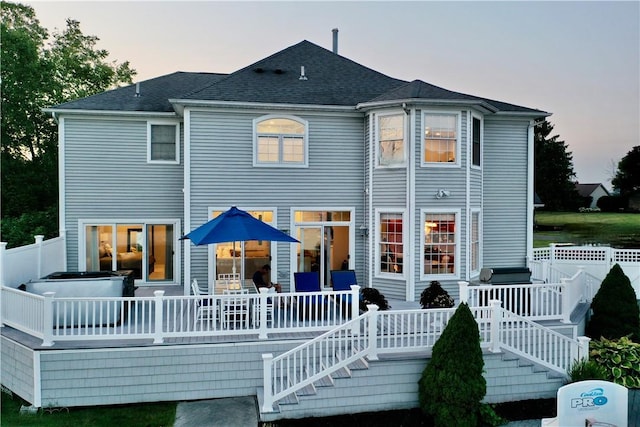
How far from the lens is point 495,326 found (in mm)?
7711

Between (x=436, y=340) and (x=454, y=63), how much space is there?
17885 millimetres

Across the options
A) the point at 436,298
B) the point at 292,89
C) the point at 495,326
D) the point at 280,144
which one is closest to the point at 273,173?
the point at 280,144

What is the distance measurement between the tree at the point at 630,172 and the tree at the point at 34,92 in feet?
136

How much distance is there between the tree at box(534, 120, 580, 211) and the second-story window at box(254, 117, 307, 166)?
116 ft

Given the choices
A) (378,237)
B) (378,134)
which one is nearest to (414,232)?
(378,237)

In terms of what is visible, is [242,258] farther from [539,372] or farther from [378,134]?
[539,372]

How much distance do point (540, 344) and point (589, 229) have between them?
28481 mm

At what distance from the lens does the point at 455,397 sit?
656 cm

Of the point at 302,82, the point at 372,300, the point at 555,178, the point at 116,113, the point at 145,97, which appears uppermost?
the point at 302,82

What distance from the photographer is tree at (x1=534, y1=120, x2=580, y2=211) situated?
132ft

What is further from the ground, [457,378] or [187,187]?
[187,187]

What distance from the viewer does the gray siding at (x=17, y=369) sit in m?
7.12

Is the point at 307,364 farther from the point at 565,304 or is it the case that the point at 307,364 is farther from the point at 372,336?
the point at 565,304

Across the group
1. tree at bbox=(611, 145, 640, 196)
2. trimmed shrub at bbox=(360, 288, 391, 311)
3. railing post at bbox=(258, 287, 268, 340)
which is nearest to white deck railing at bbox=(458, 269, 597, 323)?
trimmed shrub at bbox=(360, 288, 391, 311)
